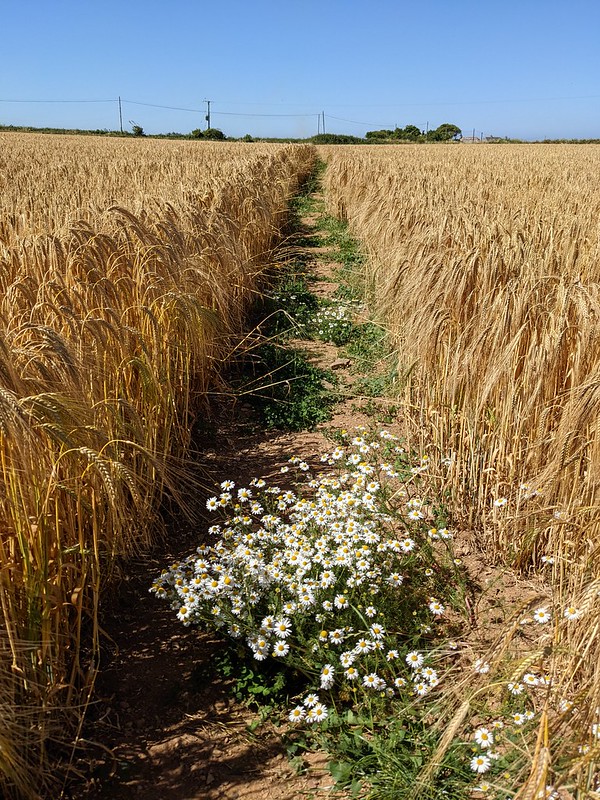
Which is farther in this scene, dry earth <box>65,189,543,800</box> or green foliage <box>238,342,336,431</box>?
green foliage <box>238,342,336,431</box>

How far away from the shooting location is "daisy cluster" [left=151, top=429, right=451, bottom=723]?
6.51 feet

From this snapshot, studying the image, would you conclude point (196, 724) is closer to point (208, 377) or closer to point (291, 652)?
point (291, 652)

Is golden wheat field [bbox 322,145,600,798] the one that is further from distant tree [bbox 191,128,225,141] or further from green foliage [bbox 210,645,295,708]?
distant tree [bbox 191,128,225,141]

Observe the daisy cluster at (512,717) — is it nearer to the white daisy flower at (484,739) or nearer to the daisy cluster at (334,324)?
the white daisy flower at (484,739)

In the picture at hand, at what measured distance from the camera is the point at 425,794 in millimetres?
1591

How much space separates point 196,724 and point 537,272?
2919 millimetres

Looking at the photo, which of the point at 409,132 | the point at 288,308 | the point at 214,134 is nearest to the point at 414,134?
the point at 409,132

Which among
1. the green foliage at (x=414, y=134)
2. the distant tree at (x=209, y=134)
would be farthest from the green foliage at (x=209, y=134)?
the green foliage at (x=414, y=134)

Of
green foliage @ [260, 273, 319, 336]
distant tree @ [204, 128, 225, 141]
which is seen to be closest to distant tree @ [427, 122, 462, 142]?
distant tree @ [204, 128, 225, 141]

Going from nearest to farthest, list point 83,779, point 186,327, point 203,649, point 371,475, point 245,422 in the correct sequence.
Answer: point 83,779
point 203,649
point 371,475
point 186,327
point 245,422

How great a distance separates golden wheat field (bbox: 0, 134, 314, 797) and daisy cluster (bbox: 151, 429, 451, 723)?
1.28 feet

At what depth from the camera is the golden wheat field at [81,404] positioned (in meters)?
1.67

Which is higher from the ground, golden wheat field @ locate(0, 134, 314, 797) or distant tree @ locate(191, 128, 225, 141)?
distant tree @ locate(191, 128, 225, 141)

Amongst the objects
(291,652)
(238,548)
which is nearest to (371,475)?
(238,548)
